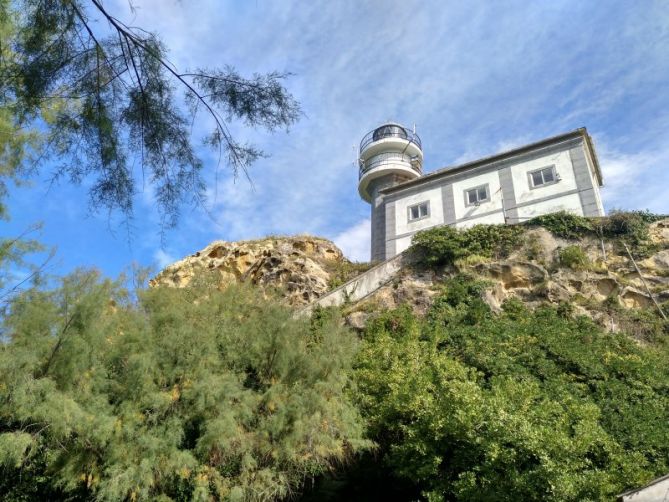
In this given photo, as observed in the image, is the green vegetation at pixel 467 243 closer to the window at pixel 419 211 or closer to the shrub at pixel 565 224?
the shrub at pixel 565 224

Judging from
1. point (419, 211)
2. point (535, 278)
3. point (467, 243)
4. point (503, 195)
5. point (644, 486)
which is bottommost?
point (644, 486)

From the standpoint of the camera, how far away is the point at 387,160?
2758 cm

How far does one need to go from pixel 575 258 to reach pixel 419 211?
789cm

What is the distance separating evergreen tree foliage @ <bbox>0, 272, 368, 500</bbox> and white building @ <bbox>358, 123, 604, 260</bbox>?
12531 millimetres

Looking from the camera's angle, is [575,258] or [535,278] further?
[575,258]

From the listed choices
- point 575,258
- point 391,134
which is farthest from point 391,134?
point 575,258

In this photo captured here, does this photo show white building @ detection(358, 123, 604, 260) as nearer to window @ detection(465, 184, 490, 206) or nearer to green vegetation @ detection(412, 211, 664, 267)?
window @ detection(465, 184, 490, 206)

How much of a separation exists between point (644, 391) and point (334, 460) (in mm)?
6796

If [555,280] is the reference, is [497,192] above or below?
above

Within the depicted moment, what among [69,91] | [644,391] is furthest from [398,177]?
[69,91]

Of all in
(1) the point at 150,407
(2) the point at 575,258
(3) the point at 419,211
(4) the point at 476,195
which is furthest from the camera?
(3) the point at 419,211

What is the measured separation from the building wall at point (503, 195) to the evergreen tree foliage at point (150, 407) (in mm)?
12444

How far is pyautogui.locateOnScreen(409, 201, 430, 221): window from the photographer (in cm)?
2205

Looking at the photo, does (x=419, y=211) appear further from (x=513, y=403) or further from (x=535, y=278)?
(x=513, y=403)
